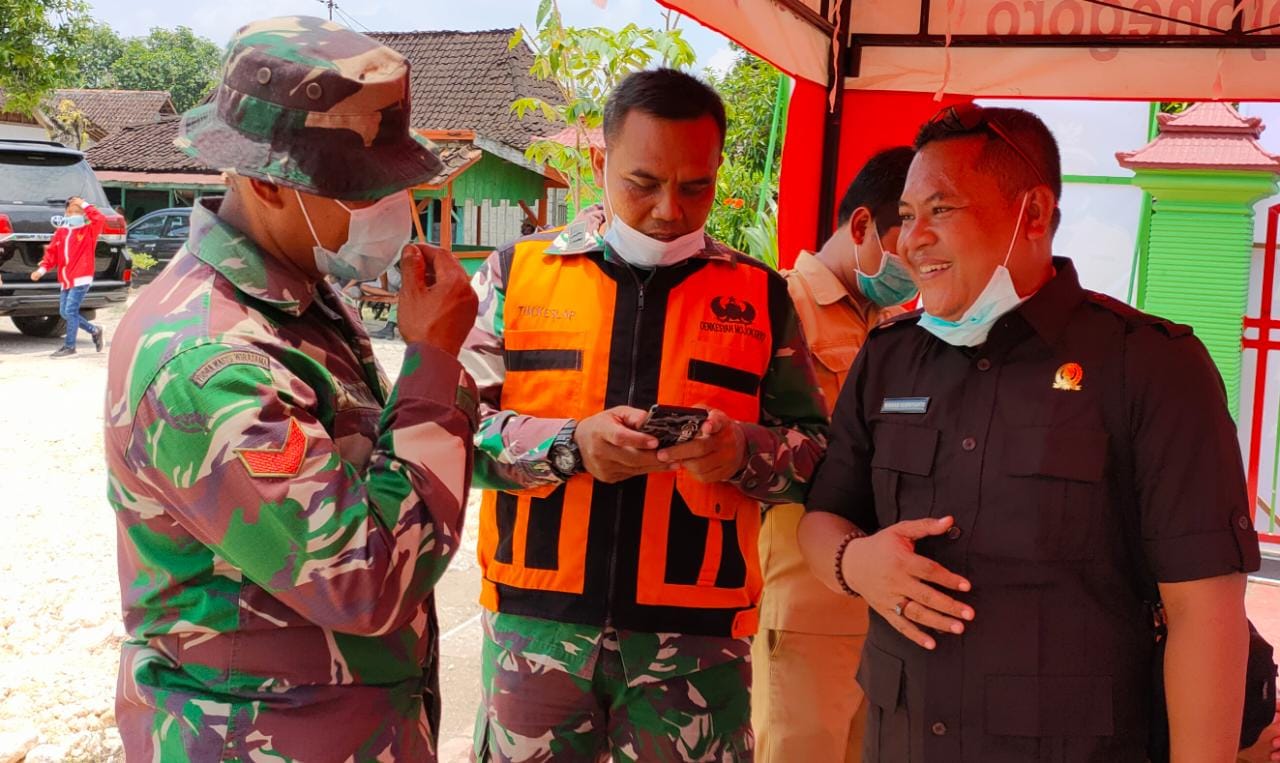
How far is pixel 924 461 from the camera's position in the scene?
192 cm

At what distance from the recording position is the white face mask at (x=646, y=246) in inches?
92.9

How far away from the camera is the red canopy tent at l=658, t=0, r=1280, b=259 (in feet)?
11.5

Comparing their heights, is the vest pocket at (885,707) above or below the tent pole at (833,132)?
below

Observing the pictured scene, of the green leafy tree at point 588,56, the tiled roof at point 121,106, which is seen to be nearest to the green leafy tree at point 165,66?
the tiled roof at point 121,106

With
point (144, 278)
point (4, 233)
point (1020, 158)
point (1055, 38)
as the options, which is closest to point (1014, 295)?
point (1020, 158)

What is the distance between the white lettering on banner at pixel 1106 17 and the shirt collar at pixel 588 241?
1.77m

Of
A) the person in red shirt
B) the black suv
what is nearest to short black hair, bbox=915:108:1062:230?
the person in red shirt

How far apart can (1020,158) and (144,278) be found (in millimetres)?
24280

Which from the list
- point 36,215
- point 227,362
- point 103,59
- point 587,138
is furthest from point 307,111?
point 103,59

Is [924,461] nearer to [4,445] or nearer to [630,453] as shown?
[630,453]

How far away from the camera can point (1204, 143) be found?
629 cm

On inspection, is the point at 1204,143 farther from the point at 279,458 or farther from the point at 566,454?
the point at 279,458

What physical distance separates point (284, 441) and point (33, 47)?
17.3 meters

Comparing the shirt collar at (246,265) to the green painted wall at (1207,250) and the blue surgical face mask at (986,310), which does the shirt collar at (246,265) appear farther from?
the green painted wall at (1207,250)
